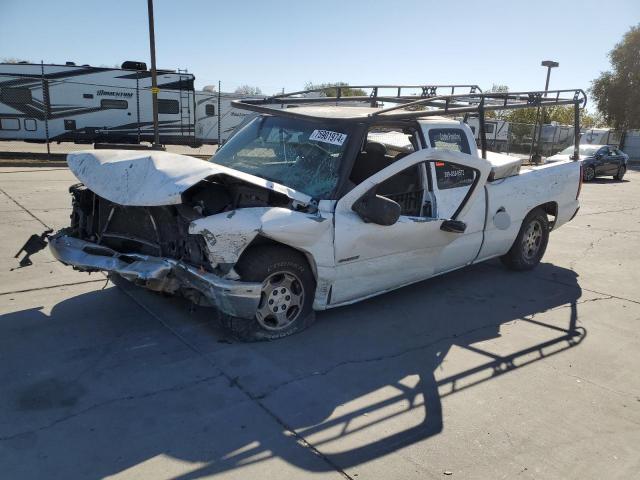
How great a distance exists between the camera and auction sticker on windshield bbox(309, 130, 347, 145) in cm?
471

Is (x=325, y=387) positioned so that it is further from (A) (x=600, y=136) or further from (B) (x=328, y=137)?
(A) (x=600, y=136)

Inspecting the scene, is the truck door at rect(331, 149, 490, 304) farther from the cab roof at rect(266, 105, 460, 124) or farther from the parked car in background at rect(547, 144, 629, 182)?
the parked car in background at rect(547, 144, 629, 182)

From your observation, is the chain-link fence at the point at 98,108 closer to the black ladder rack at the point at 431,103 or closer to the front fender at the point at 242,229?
the black ladder rack at the point at 431,103

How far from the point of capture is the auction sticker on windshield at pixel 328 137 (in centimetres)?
471

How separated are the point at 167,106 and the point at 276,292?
20.6m

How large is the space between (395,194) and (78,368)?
121 inches

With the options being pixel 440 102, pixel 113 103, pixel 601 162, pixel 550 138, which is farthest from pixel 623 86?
pixel 440 102

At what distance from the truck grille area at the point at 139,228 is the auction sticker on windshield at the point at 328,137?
1.39 m

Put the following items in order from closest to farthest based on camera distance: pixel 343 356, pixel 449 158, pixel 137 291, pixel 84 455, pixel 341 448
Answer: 1. pixel 84 455
2. pixel 341 448
3. pixel 343 356
4. pixel 449 158
5. pixel 137 291

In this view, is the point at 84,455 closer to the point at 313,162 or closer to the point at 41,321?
the point at 41,321

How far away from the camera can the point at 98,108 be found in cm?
2162

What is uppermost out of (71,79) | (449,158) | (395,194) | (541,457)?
(71,79)

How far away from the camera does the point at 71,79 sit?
20.7 meters

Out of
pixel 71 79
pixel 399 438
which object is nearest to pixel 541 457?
pixel 399 438
